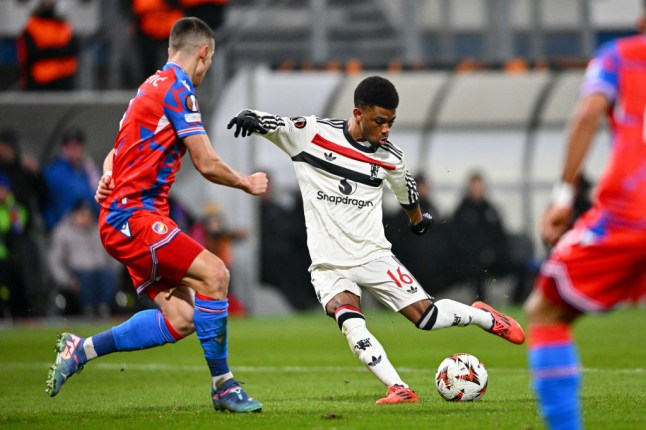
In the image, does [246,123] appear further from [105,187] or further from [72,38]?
[72,38]

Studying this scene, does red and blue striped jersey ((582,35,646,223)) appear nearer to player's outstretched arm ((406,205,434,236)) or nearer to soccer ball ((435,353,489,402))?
soccer ball ((435,353,489,402))

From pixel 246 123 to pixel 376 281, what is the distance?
1389 millimetres

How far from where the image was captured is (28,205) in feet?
58.6

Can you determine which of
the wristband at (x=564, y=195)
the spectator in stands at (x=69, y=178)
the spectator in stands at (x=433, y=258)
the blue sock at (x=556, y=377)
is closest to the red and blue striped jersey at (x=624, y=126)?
the wristband at (x=564, y=195)

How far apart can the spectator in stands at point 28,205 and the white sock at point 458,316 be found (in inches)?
406

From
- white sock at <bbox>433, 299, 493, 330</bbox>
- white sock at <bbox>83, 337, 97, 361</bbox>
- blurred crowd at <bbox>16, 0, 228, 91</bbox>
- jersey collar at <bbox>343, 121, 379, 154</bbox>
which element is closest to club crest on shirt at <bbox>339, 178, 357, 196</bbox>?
jersey collar at <bbox>343, 121, 379, 154</bbox>

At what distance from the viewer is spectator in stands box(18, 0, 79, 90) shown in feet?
62.2

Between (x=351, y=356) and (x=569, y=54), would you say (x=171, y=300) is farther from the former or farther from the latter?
(x=569, y=54)

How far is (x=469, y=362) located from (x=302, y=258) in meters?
12.3

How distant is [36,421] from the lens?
23.3ft

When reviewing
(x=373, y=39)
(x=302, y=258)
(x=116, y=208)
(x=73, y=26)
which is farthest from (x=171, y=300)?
(x=373, y=39)

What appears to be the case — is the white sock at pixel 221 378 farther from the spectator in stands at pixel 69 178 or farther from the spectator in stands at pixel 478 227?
the spectator in stands at pixel 478 227

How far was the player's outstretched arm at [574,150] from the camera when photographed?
4926 millimetres

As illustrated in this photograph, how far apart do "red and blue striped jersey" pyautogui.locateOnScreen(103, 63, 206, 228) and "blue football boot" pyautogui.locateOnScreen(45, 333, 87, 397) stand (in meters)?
0.86
